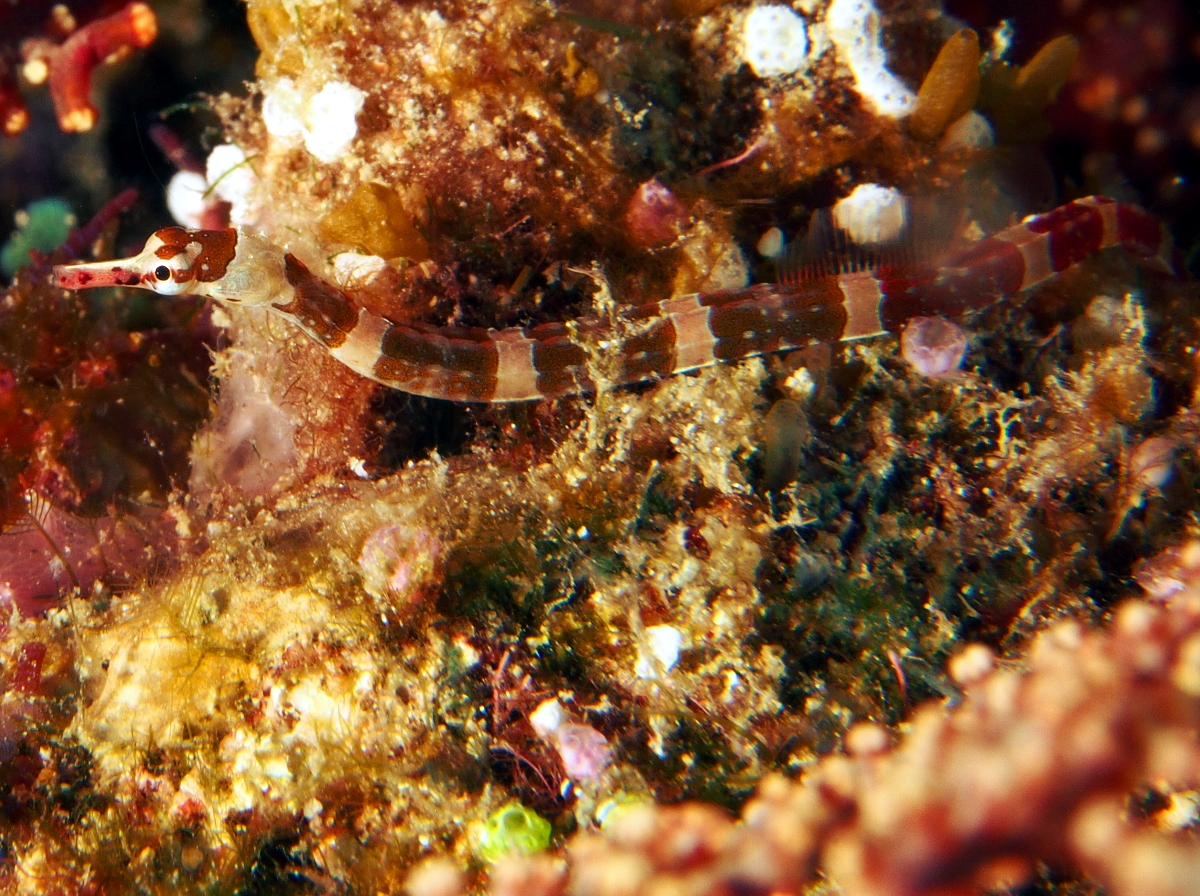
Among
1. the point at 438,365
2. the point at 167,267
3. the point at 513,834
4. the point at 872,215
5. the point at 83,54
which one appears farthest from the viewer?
the point at 83,54

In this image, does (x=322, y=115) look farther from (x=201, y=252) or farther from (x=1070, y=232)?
(x=1070, y=232)

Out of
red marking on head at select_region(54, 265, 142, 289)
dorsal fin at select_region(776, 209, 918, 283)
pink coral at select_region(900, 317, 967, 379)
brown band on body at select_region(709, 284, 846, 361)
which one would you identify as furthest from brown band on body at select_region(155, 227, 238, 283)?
pink coral at select_region(900, 317, 967, 379)

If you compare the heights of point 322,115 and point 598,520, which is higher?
point 322,115

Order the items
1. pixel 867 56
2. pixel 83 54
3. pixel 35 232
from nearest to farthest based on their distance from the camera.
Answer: pixel 867 56, pixel 83 54, pixel 35 232

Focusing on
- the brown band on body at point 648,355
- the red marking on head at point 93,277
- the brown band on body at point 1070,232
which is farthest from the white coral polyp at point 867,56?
the red marking on head at point 93,277

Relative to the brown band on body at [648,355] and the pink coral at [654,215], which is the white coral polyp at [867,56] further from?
the brown band on body at [648,355]

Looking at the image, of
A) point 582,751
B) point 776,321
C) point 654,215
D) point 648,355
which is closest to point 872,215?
point 776,321

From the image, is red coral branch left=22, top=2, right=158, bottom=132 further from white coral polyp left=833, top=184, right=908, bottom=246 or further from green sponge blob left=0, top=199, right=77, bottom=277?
white coral polyp left=833, top=184, right=908, bottom=246
